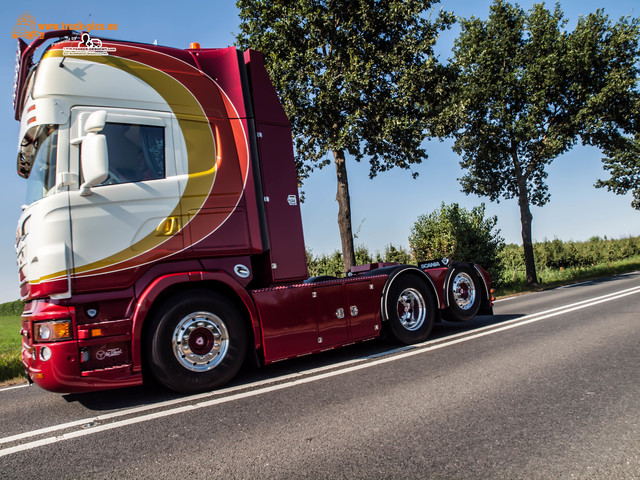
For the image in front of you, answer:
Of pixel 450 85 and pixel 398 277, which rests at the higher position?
pixel 450 85

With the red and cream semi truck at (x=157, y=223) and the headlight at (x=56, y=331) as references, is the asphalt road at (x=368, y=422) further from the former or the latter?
the headlight at (x=56, y=331)

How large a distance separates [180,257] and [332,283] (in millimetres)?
1959

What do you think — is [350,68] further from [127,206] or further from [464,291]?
[127,206]

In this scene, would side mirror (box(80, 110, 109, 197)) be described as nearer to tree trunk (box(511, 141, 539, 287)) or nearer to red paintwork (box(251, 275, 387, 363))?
red paintwork (box(251, 275, 387, 363))

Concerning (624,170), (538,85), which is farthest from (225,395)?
(624,170)

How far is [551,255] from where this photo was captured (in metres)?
37.4

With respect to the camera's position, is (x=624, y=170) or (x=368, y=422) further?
(x=624, y=170)

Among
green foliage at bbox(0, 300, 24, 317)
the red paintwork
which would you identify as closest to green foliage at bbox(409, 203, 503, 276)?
the red paintwork

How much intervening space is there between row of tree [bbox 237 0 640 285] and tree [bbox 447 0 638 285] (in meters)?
0.06

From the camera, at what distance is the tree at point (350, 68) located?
45.0ft

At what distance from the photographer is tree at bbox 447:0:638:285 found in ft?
66.9

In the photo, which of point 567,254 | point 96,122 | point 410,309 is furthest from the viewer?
point 567,254

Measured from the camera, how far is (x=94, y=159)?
4.20m
